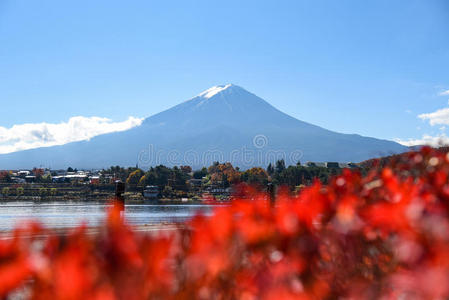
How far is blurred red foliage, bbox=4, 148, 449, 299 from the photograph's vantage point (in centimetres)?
84

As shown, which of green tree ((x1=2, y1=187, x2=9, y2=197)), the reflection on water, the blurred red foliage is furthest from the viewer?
green tree ((x1=2, y1=187, x2=9, y2=197))

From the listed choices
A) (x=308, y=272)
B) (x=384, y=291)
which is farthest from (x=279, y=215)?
(x=384, y=291)

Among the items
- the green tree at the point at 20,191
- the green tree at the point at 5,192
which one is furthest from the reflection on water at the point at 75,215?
the green tree at the point at 5,192

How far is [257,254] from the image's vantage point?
3.70ft

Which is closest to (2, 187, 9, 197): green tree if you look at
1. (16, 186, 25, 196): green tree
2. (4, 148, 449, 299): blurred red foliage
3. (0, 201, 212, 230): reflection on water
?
(16, 186, 25, 196): green tree

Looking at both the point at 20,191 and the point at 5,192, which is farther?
the point at 20,191

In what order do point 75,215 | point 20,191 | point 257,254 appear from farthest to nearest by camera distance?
point 20,191, point 75,215, point 257,254

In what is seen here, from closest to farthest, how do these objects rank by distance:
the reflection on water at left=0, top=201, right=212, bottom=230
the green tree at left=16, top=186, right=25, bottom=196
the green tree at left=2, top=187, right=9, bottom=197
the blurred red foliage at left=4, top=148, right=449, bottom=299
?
1. the blurred red foliage at left=4, top=148, right=449, bottom=299
2. the reflection on water at left=0, top=201, right=212, bottom=230
3. the green tree at left=2, top=187, right=9, bottom=197
4. the green tree at left=16, top=186, right=25, bottom=196

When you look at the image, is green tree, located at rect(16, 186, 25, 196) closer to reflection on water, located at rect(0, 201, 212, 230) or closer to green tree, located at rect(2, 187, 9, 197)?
green tree, located at rect(2, 187, 9, 197)

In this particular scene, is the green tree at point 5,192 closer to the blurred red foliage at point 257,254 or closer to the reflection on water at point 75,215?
the reflection on water at point 75,215

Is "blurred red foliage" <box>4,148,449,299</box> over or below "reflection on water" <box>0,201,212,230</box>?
over

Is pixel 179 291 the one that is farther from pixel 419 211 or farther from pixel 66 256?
pixel 419 211

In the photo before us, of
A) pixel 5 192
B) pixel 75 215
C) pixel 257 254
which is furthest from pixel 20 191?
pixel 257 254

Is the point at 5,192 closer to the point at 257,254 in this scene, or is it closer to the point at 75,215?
the point at 75,215
